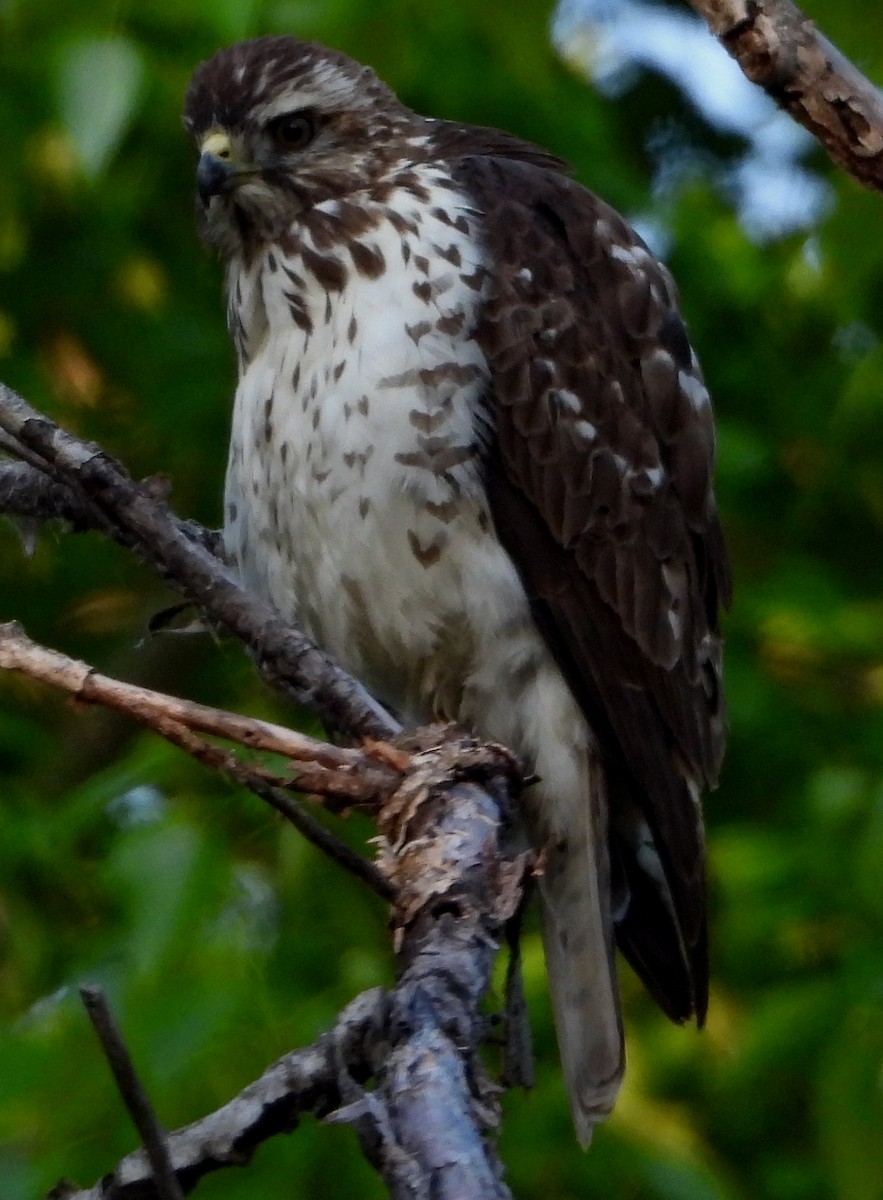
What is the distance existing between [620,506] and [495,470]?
317mm

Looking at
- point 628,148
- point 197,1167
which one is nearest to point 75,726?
point 628,148

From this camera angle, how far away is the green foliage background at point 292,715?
3.22 metres

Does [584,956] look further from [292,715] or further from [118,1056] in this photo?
[118,1056]

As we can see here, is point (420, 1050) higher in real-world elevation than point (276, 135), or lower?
higher

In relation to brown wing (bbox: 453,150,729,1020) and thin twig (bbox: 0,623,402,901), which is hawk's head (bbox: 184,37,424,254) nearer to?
brown wing (bbox: 453,150,729,1020)

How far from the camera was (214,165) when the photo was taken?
3.39 meters

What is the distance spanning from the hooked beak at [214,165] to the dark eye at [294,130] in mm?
96

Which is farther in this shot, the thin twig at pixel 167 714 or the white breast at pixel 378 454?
the white breast at pixel 378 454

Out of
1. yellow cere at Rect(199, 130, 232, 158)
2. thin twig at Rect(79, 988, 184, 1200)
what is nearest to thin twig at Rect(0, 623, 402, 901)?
thin twig at Rect(79, 988, 184, 1200)

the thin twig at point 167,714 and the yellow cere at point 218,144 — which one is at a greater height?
the thin twig at point 167,714

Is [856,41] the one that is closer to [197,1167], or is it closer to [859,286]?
[859,286]

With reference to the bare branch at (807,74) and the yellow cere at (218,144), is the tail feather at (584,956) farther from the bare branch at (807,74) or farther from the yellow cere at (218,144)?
the bare branch at (807,74)

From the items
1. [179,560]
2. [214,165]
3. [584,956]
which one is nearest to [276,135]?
[214,165]

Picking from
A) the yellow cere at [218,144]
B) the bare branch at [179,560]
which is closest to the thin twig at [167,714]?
the bare branch at [179,560]
